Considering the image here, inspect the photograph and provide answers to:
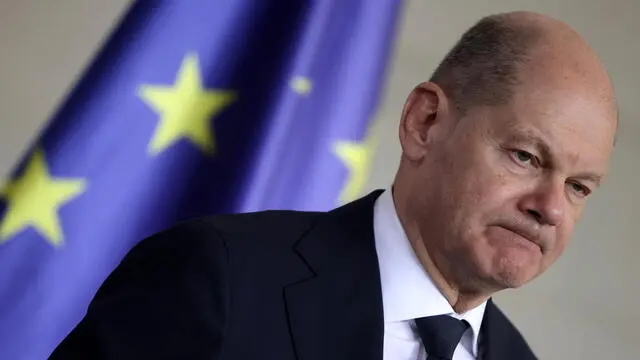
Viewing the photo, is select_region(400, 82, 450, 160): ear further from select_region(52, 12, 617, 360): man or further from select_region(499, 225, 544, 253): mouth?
select_region(499, 225, 544, 253): mouth

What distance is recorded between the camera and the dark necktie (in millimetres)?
963

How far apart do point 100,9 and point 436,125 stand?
0.93 metres

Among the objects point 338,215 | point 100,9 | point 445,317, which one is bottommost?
point 445,317

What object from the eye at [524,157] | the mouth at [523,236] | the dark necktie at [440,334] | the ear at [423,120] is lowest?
the dark necktie at [440,334]

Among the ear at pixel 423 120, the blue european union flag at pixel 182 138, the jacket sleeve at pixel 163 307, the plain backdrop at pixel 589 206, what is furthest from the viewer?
the plain backdrop at pixel 589 206

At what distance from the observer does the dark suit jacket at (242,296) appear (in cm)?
85

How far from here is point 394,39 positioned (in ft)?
5.60

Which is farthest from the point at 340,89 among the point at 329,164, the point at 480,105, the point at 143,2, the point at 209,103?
the point at 480,105

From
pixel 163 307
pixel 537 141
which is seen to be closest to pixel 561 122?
pixel 537 141

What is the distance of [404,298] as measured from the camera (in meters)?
0.99

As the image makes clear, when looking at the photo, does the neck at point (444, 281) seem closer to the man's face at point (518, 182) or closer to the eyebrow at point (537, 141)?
the man's face at point (518, 182)

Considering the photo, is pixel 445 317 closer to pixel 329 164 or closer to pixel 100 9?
pixel 329 164

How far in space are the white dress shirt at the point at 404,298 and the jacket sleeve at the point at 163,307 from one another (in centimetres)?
20

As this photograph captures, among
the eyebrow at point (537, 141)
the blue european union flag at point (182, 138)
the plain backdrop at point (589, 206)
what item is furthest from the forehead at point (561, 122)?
the plain backdrop at point (589, 206)
